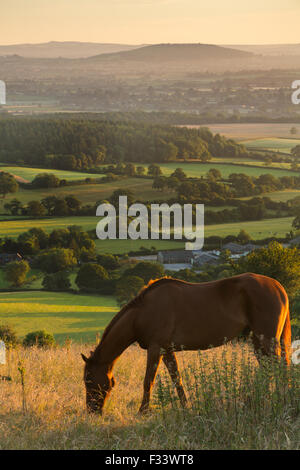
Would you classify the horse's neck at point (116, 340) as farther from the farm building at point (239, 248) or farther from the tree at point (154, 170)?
the tree at point (154, 170)

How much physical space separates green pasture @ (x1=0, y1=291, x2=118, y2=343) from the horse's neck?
2292 centimetres

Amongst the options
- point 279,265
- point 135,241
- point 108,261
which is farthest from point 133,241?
point 279,265

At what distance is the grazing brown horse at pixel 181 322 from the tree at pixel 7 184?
1949 inches

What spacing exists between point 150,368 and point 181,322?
439 mm

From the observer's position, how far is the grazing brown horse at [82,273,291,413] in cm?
438

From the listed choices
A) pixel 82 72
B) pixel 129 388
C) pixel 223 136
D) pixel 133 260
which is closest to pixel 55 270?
pixel 133 260

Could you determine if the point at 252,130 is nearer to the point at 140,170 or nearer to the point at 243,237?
the point at 140,170

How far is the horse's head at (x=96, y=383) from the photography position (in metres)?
4.48

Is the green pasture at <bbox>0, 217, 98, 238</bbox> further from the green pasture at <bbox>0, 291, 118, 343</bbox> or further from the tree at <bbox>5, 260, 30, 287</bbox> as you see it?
the green pasture at <bbox>0, 291, 118, 343</bbox>

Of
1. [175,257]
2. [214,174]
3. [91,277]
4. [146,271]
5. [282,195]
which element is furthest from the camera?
[214,174]

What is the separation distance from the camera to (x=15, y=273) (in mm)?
40594

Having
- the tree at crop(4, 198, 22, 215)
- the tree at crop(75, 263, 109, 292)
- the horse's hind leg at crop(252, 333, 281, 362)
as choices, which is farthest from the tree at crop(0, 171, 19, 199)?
the horse's hind leg at crop(252, 333, 281, 362)

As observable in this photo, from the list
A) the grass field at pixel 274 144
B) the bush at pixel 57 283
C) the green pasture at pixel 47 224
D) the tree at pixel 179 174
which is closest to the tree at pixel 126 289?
the bush at pixel 57 283

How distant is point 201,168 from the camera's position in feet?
193
